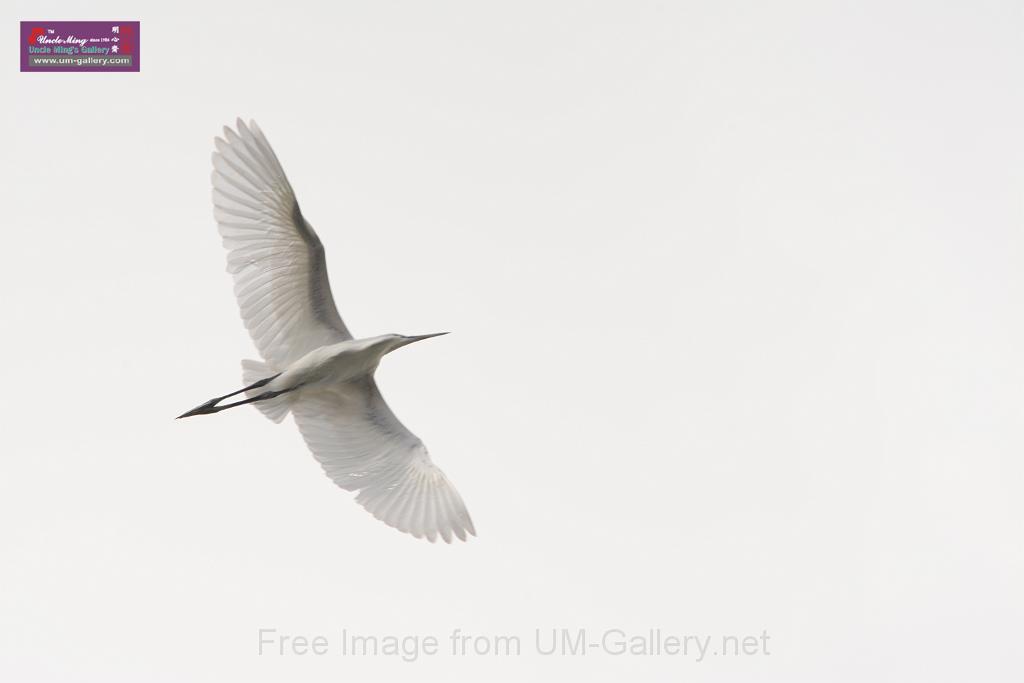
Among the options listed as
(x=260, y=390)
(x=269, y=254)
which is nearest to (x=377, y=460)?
(x=260, y=390)

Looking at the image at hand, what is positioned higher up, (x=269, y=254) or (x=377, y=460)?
(x=269, y=254)

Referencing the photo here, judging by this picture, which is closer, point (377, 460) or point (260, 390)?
point (260, 390)

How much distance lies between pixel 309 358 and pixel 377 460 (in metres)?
1.62

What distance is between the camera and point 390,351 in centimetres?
1403

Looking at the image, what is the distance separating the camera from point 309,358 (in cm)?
1377

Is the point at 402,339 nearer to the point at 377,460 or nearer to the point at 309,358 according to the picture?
the point at 309,358

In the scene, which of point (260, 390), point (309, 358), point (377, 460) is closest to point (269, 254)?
point (309, 358)

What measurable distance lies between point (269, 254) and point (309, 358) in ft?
3.35

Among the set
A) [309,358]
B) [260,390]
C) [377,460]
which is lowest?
[377,460]

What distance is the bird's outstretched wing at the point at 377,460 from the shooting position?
573 inches

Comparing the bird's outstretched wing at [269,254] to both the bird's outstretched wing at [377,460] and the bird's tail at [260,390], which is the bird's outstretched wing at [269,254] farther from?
the bird's outstretched wing at [377,460]

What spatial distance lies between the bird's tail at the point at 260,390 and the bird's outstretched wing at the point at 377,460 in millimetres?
283

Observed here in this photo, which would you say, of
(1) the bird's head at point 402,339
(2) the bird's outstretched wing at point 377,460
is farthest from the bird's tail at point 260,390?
(1) the bird's head at point 402,339

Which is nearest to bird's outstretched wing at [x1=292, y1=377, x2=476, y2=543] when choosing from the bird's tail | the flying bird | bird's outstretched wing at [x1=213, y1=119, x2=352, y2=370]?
the flying bird
